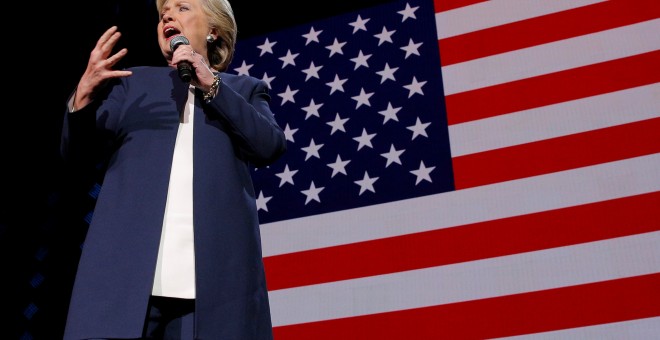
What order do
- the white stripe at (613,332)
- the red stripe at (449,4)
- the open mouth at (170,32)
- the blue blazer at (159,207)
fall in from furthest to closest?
the red stripe at (449,4)
the white stripe at (613,332)
the open mouth at (170,32)
the blue blazer at (159,207)

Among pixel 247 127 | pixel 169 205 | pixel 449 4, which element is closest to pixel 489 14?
pixel 449 4

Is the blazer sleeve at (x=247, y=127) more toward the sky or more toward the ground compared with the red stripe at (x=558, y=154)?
more toward the ground

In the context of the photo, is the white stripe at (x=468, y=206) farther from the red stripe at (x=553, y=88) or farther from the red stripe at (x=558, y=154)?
the red stripe at (x=553, y=88)

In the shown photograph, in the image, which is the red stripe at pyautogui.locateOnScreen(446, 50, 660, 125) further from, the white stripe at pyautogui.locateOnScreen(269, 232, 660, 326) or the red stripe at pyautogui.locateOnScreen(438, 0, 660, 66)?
the white stripe at pyautogui.locateOnScreen(269, 232, 660, 326)

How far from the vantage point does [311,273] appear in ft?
7.26

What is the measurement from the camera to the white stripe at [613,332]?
6.10ft

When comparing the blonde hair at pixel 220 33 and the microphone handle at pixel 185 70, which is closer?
the microphone handle at pixel 185 70

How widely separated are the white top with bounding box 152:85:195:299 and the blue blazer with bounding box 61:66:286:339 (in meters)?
0.02

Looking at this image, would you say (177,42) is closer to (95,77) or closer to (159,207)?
(95,77)

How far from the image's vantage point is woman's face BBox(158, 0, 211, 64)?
1.28m

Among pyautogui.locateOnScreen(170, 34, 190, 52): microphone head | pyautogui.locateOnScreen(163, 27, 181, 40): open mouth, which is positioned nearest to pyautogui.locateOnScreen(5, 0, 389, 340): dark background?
pyautogui.locateOnScreen(163, 27, 181, 40): open mouth

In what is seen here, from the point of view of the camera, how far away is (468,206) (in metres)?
2.15

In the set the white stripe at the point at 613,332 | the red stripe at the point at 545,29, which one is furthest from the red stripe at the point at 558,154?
the white stripe at the point at 613,332

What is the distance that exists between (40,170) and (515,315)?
1383mm
